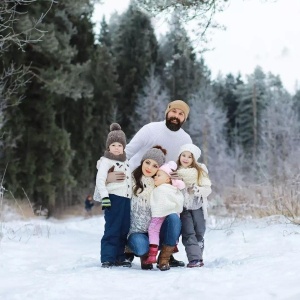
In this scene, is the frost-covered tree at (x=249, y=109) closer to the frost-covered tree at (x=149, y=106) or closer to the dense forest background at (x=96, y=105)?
the dense forest background at (x=96, y=105)

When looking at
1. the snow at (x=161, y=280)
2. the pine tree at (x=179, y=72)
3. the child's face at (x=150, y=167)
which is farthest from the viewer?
the pine tree at (x=179, y=72)

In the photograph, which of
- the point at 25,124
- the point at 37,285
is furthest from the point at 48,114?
the point at 37,285

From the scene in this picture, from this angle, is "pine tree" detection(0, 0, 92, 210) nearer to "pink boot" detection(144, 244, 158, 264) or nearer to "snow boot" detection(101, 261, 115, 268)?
"snow boot" detection(101, 261, 115, 268)

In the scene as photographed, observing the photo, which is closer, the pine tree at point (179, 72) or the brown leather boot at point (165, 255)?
the brown leather boot at point (165, 255)

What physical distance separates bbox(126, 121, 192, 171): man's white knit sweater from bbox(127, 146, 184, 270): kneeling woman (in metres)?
0.28

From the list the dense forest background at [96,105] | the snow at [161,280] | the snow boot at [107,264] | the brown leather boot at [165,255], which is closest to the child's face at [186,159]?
the brown leather boot at [165,255]

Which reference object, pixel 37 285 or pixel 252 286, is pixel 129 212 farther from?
pixel 252 286

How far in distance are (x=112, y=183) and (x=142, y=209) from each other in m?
0.34

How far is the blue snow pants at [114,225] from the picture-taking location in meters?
4.73

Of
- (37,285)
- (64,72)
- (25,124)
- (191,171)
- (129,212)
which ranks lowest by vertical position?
(37,285)

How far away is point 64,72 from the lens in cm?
1970

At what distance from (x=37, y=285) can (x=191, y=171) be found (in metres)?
1.78

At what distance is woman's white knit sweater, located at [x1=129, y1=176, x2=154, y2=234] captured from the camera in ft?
15.5

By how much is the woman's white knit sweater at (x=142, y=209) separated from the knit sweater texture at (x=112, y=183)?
97 mm
